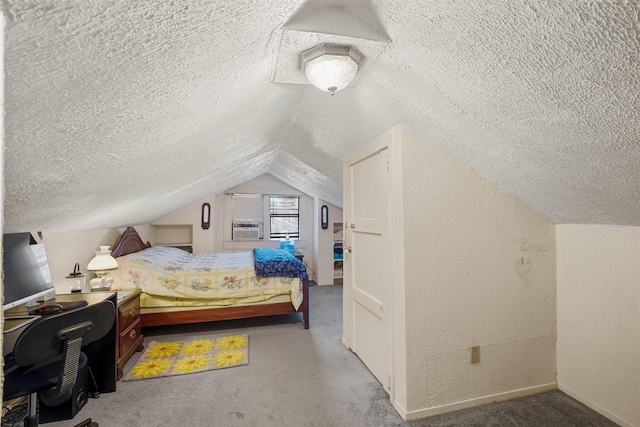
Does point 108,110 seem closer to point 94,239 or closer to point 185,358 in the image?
point 185,358

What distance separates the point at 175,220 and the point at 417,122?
4718 millimetres

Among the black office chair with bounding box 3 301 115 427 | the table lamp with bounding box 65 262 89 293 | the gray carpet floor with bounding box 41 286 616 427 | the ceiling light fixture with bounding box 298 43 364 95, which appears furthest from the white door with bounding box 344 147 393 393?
the table lamp with bounding box 65 262 89 293

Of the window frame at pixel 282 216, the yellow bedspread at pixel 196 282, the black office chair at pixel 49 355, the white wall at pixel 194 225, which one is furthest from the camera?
the window frame at pixel 282 216

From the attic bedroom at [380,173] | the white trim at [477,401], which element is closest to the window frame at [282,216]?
the attic bedroom at [380,173]

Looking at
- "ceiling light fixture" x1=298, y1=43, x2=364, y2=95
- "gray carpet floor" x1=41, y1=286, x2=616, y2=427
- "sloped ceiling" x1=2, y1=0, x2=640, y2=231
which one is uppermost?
"ceiling light fixture" x1=298, y1=43, x2=364, y2=95

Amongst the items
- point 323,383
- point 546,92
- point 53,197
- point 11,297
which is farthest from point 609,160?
point 11,297

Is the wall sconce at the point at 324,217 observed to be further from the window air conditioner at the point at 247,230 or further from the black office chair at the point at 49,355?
the black office chair at the point at 49,355

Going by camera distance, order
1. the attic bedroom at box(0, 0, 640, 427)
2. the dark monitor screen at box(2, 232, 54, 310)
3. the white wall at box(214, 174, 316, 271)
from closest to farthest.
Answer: the attic bedroom at box(0, 0, 640, 427)
the dark monitor screen at box(2, 232, 54, 310)
the white wall at box(214, 174, 316, 271)

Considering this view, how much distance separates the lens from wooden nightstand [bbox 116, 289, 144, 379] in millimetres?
2246

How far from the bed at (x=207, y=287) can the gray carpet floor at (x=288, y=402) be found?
0.56 meters

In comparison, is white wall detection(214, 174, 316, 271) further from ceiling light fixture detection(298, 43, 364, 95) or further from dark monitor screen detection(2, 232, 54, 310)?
ceiling light fixture detection(298, 43, 364, 95)

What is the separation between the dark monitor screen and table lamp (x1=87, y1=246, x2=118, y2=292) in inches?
18.1

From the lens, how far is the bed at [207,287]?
300 centimetres

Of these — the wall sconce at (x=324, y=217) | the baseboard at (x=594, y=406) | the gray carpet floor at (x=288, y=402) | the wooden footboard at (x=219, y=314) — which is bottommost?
the gray carpet floor at (x=288, y=402)
